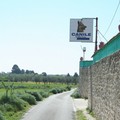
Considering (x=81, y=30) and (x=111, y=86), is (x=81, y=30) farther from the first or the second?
(x=111, y=86)

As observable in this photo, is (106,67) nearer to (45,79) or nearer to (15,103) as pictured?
(15,103)

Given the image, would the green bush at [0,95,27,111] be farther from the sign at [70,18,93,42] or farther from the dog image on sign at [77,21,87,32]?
the dog image on sign at [77,21,87,32]

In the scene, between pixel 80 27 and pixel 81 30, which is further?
pixel 81 30

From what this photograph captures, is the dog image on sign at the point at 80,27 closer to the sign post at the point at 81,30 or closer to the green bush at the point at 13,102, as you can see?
the sign post at the point at 81,30

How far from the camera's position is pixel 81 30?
34.8m

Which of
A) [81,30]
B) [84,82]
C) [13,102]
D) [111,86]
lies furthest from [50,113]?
[84,82]

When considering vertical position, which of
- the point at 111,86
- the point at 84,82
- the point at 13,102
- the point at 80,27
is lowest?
the point at 13,102

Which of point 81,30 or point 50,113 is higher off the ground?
point 81,30

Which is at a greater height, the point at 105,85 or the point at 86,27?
the point at 86,27

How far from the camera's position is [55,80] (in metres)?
166

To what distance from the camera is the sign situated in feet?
112

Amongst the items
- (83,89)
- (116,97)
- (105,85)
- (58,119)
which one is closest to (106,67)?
(105,85)

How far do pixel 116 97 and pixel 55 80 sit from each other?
149959mm

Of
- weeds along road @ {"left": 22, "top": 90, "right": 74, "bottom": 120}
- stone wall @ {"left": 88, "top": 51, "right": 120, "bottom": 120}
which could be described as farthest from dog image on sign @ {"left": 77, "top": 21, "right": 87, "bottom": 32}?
stone wall @ {"left": 88, "top": 51, "right": 120, "bottom": 120}
